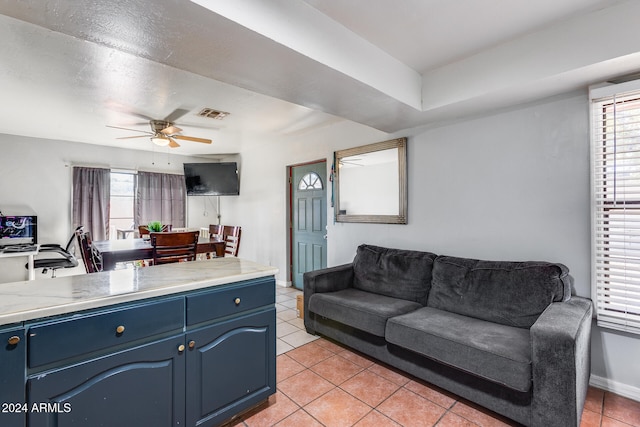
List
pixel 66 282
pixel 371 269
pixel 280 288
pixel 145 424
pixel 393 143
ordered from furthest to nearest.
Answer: pixel 280 288 → pixel 393 143 → pixel 371 269 → pixel 66 282 → pixel 145 424

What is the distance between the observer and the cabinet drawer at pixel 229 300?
1.56m

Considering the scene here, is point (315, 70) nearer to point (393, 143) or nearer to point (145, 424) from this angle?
point (393, 143)

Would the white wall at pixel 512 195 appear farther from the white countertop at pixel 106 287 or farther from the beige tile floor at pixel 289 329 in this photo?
the white countertop at pixel 106 287

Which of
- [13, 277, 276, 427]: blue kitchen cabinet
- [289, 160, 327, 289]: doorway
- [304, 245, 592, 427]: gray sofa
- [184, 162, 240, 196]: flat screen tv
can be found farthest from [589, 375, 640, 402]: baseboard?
[184, 162, 240, 196]: flat screen tv

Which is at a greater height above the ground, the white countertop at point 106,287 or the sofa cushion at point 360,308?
the white countertop at point 106,287

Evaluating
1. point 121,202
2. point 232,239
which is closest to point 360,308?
point 232,239

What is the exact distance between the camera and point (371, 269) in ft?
9.97

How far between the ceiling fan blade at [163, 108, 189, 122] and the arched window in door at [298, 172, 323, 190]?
1.84m

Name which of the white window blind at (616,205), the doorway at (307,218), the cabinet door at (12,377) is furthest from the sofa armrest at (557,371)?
the doorway at (307,218)

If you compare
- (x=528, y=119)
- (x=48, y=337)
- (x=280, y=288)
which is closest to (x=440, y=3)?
(x=528, y=119)

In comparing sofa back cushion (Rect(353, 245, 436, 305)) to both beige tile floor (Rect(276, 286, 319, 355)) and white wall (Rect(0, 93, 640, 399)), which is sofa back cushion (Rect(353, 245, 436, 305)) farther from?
beige tile floor (Rect(276, 286, 319, 355))

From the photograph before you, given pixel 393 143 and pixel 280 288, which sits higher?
pixel 393 143

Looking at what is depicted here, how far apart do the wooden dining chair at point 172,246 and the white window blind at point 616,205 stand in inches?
141

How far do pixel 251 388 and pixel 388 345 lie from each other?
110cm
